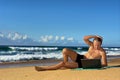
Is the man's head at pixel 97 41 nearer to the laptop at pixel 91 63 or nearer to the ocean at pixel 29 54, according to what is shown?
the laptop at pixel 91 63

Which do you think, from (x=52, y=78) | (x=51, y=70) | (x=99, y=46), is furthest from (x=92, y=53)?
(x=52, y=78)

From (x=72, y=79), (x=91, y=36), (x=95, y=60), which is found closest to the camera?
(x=72, y=79)

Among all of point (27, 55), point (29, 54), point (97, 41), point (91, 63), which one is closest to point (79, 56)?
point (91, 63)

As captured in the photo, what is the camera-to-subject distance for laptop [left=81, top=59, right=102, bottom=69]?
414 inches

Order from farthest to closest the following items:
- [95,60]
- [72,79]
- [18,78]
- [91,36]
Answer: [91,36] < [95,60] < [18,78] < [72,79]

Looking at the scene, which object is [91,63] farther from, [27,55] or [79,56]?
[27,55]

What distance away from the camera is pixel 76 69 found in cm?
1062

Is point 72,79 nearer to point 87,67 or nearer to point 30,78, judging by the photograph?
point 30,78

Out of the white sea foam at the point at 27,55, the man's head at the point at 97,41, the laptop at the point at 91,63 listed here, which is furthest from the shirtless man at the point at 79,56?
the white sea foam at the point at 27,55

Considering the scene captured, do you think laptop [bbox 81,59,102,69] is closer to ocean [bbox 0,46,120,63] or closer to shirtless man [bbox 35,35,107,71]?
shirtless man [bbox 35,35,107,71]

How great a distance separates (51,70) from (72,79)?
2.51m

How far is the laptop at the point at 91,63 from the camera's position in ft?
34.5

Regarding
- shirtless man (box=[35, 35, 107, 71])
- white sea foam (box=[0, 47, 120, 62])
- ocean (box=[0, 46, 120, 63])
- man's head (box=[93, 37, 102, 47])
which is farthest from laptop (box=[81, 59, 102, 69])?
white sea foam (box=[0, 47, 120, 62])

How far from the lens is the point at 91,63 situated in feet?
34.9
